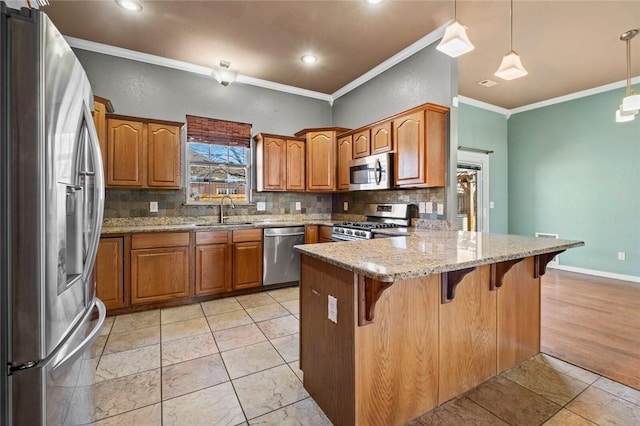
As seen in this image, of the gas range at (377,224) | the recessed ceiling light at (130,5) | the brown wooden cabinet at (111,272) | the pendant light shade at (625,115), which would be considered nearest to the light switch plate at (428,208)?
the gas range at (377,224)

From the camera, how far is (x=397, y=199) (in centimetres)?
389

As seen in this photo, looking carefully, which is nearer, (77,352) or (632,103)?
(77,352)

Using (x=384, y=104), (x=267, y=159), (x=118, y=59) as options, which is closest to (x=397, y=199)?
(x=384, y=104)

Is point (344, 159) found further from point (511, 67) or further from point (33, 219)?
point (33, 219)

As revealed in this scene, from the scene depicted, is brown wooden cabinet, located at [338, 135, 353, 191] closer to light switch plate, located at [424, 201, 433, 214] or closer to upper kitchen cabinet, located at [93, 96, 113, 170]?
light switch plate, located at [424, 201, 433, 214]

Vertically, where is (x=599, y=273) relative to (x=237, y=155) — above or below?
below

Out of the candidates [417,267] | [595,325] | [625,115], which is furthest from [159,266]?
[625,115]

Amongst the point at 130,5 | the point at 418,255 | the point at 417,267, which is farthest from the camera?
the point at 130,5

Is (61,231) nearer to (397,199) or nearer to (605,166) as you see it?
(397,199)

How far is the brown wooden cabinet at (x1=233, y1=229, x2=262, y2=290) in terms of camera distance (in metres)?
3.69

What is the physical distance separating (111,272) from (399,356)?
2.91 meters

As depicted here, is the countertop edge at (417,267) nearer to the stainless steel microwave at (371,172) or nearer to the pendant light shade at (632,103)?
the stainless steel microwave at (371,172)

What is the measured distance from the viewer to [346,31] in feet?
10.4

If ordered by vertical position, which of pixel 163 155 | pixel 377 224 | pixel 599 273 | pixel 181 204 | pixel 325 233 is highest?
pixel 163 155
